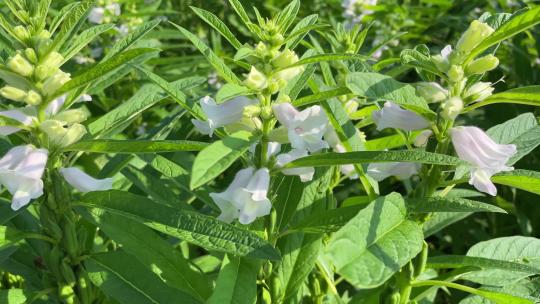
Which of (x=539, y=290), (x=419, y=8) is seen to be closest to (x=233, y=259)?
(x=539, y=290)

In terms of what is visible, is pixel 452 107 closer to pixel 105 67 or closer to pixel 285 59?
pixel 285 59

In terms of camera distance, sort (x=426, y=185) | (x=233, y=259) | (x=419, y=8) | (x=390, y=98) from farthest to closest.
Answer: (x=419, y=8) → (x=426, y=185) → (x=233, y=259) → (x=390, y=98)

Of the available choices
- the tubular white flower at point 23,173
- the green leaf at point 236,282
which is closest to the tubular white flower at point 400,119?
the green leaf at point 236,282

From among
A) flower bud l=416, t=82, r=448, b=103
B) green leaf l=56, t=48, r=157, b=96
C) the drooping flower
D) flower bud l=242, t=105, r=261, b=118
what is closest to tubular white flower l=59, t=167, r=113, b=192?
green leaf l=56, t=48, r=157, b=96

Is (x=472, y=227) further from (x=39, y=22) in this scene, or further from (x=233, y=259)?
(x=39, y=22)

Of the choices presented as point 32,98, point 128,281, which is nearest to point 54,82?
point 32,98

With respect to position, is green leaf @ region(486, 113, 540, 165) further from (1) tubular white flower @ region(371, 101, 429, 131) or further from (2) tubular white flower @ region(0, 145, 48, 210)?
(2) tubular white flower @ region(0, 145, 48, 210)

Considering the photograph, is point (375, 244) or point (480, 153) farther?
point (480, 153)
